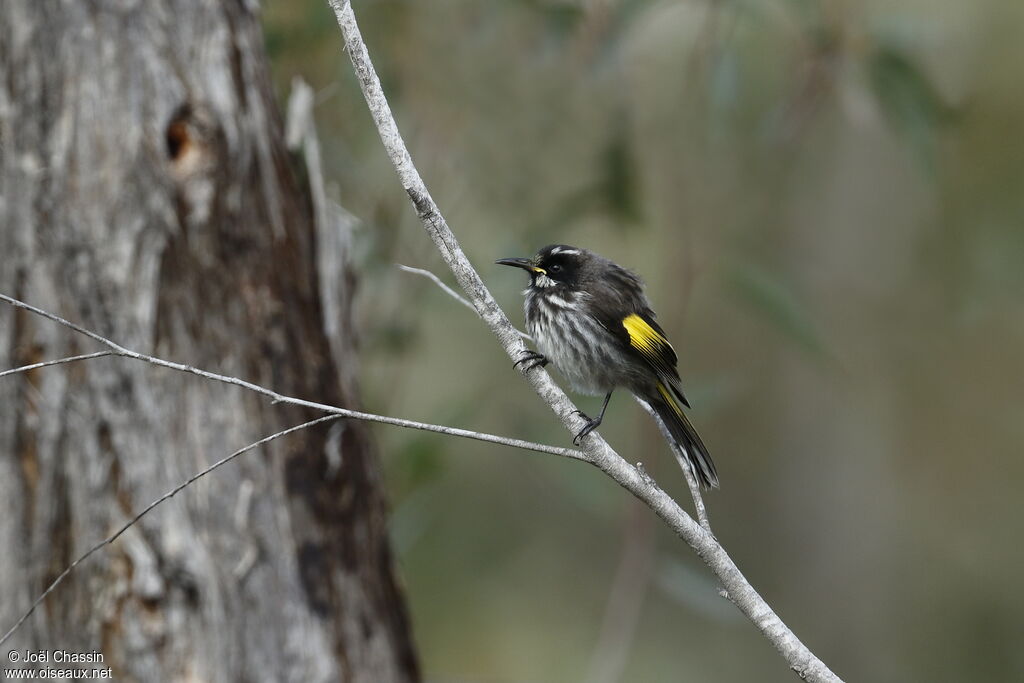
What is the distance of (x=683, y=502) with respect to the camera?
7.78m

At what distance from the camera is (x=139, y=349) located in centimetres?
305

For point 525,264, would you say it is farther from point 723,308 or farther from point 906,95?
point 723,308

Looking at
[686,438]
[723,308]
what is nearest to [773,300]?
[686,438]

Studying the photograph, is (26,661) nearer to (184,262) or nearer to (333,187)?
(184,262)

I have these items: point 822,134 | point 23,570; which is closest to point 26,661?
point 23,570

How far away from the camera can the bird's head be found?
3.57 metres

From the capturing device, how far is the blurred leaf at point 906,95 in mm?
4512

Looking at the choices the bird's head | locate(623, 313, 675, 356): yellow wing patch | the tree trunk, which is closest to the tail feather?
locate(623, 313, 675, 356): yellow wing patch

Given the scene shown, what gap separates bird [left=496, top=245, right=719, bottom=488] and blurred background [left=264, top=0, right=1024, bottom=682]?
2.99 feet

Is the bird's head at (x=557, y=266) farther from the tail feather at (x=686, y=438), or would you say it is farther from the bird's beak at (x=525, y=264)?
the tail feather at (x=686, y=438)

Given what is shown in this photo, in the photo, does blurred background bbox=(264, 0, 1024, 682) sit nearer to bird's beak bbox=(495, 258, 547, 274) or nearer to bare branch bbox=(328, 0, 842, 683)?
bird's beak bbox=(495, 258, 547, 274)

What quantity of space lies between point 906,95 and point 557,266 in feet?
6.34

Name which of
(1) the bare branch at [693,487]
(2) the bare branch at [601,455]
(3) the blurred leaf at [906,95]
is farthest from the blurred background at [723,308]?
(2) the bare branch at [601,455]

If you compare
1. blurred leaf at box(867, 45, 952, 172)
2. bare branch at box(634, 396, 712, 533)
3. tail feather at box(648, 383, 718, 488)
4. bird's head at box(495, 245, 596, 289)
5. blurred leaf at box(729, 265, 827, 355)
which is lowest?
bare branch at box(634, 396, 712, 533)
